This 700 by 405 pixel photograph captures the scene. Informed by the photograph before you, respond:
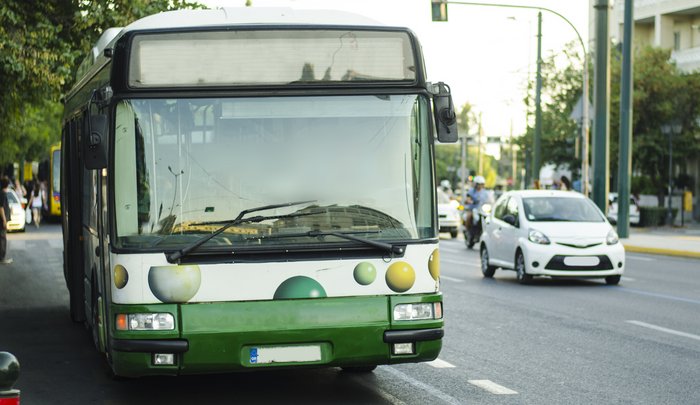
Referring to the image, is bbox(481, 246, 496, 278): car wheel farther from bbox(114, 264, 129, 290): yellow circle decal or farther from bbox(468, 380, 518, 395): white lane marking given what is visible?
bbox(114, 264, 129, 290): yellow circle decal

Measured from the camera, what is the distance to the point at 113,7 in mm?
21969

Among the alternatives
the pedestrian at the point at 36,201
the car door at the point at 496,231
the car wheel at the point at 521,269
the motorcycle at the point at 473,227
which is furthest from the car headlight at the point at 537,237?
the pedestrian at the point at 36,201

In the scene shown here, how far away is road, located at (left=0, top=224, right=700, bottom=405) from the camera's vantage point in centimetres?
892

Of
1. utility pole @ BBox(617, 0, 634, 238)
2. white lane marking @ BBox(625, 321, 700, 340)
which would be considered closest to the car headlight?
white lane marking @ BBox(625, 321, 700, 340)

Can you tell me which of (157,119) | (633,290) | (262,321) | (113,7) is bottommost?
(633,290)

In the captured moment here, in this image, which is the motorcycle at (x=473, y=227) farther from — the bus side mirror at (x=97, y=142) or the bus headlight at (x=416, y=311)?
the bus side mirror at (x=97, y=142)

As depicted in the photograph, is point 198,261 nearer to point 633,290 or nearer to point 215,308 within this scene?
point 215,308

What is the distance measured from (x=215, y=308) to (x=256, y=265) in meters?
0.36

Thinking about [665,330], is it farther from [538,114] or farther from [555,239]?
[538,114]

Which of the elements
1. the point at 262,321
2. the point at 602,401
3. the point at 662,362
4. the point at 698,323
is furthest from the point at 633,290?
the point at 262,321

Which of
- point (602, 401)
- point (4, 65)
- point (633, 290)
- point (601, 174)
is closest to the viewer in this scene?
point (602, 401)

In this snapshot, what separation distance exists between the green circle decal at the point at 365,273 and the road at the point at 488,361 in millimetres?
1041

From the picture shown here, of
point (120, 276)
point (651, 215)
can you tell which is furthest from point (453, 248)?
point (120, 276)

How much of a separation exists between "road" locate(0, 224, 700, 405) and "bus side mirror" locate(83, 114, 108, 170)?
6.14ft
